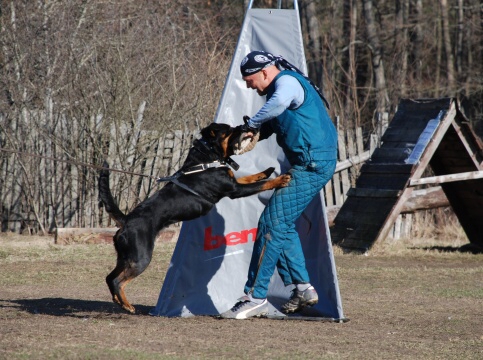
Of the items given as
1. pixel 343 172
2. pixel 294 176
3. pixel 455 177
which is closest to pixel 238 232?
pixel 294 176

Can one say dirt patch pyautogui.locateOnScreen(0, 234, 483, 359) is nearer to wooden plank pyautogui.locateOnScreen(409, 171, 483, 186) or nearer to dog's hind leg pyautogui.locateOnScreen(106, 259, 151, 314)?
dog's hind leg pyautogui.locateOnScreen(106, 259, 151, 314)

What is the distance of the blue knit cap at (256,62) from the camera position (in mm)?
5457

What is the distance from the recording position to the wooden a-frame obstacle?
9656mm

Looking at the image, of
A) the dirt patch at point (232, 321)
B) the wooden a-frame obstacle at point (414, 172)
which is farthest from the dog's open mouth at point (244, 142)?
the wooden a-frame obstacle at point (414, 172)

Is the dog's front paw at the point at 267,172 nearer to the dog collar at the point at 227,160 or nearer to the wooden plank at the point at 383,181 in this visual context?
the dog collar at the point at 227,160

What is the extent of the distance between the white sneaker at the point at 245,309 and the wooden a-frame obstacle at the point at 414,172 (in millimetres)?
4494

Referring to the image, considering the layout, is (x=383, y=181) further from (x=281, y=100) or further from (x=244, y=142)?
(x=281, y=100)

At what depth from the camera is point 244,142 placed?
5.52m

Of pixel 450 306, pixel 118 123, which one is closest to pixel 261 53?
pixel 450 306

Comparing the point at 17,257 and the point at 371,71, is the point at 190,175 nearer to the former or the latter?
the point at 17,257

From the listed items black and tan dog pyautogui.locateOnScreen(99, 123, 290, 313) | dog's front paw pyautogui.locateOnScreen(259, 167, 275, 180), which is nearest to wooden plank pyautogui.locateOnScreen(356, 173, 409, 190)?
dog's front paw pyautogui.locateOnScreen(259, 167, 275, 180)

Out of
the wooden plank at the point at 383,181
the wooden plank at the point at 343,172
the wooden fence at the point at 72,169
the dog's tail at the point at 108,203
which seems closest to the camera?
the dog's tail at the point at 108,203

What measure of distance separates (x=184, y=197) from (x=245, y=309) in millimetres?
940

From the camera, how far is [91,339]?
4.72m
